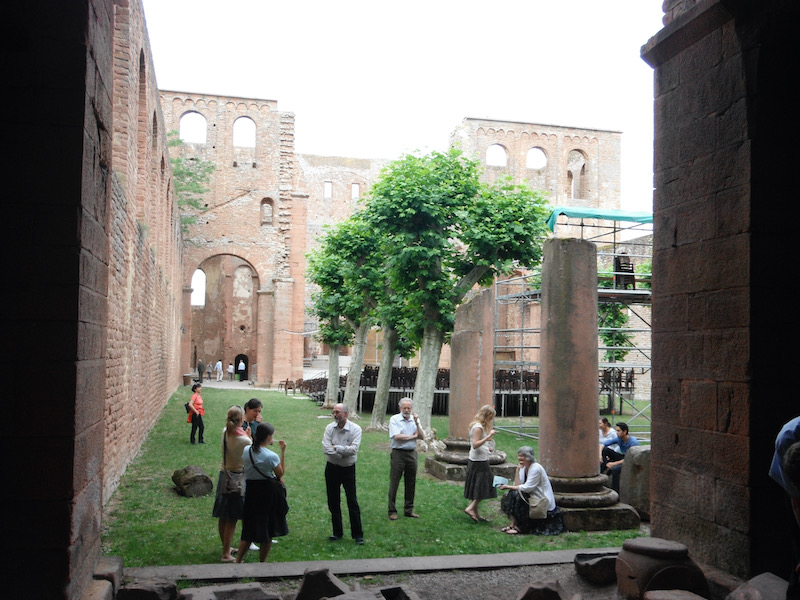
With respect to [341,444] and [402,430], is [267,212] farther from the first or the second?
[341,444]

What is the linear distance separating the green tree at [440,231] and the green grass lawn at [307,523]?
2.99m

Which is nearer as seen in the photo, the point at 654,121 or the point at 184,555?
the point at 654,121

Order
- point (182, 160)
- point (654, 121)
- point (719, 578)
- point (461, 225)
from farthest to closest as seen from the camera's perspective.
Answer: point (182, 160)
point (461, 225)
point (654, 121)
point (719, 578)

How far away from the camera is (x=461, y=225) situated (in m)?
14.0

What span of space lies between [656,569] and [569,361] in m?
4.19

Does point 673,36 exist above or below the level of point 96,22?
above

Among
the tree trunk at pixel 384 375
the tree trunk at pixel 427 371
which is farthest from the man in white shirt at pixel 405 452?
the tree trunk at pixel 384 375

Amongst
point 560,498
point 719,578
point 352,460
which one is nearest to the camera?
point 719,578

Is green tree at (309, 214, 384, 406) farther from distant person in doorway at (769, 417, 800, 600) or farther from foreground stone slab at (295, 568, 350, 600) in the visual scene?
distant person in doorway at (769, 417, 800, 600)

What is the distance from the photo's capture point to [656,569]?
4234 millimetres

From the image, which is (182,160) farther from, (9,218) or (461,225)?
(9,218)

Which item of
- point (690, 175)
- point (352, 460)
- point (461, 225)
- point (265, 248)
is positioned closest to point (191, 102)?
point (265, 248)

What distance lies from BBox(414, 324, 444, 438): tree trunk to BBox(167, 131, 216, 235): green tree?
18.6m

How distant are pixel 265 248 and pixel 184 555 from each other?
1028 inches
